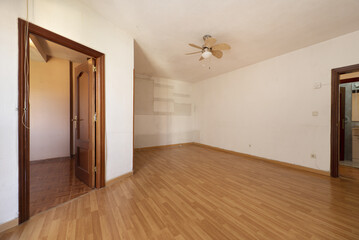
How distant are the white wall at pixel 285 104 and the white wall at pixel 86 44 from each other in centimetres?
354

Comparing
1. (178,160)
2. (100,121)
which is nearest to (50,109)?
(100,121)

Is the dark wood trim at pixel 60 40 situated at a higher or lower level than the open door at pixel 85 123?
higher

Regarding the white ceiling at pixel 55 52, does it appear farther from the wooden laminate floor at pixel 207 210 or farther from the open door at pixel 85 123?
the wooden laminate floor at pixel 207 210

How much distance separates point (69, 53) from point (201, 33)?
3.22 metres

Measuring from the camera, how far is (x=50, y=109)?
12.0 ft

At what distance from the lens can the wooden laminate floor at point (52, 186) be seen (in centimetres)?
188

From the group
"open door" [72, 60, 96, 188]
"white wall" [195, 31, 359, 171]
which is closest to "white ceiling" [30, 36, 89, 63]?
"open door" [72, 60, 96, 188]

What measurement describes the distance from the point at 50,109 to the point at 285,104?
6284 mm

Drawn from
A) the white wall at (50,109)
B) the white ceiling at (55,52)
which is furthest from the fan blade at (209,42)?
the white wall at (50,109)

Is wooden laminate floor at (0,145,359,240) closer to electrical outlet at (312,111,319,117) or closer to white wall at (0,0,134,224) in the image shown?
white wall at (0,0,134,224)

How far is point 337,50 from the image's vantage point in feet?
9.19

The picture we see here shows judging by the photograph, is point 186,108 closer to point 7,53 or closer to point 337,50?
point 337,50

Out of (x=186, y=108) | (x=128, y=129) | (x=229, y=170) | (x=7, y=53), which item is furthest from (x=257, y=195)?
(x=186, y=108)

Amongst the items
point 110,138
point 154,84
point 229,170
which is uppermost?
point 154,84
